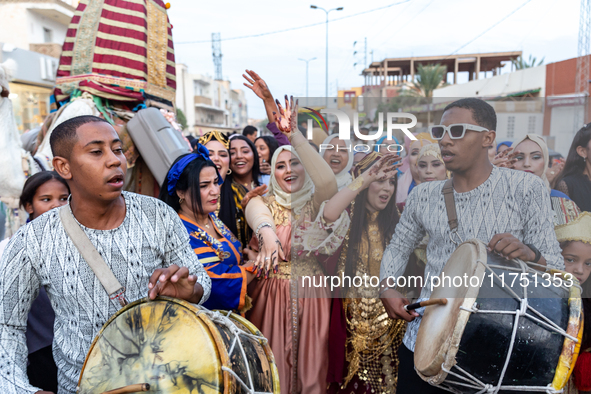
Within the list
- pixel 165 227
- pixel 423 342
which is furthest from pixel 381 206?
pixel 165 227

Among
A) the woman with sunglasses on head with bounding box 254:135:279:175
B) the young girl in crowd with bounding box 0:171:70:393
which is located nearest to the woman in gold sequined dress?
the young girl in crowd with bounding box 0:171:70:393

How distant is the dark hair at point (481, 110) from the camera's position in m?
2.04

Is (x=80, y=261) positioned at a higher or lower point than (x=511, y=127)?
lower

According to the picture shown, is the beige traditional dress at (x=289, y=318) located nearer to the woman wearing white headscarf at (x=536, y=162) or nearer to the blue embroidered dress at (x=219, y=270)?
the blue embroidered dress at (x=219, y=270)

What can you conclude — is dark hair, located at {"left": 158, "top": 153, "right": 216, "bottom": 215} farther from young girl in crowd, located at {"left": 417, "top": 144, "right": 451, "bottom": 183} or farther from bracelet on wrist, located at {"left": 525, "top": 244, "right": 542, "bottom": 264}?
bracelet on wrist, located at {"left": 525, "top": 244, "right": 542, "bottom": 264}

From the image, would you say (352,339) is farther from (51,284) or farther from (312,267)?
(51,284)

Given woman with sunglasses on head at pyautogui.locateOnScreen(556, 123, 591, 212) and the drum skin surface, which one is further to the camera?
woman with sunglasses on head at pyautogui.locateOnScreen(556, 123, 591, 212)

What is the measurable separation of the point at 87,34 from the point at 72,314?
3236mm

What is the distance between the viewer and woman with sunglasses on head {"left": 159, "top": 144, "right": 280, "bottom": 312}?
2.29 m

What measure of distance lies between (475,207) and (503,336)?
0.66 metres

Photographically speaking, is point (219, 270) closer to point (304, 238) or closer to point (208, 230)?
point (208, 230)

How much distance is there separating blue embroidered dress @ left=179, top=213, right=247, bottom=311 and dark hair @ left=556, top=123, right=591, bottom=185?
187 cm

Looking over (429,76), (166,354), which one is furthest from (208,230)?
(429,76)

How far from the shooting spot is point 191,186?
2.47 metres
